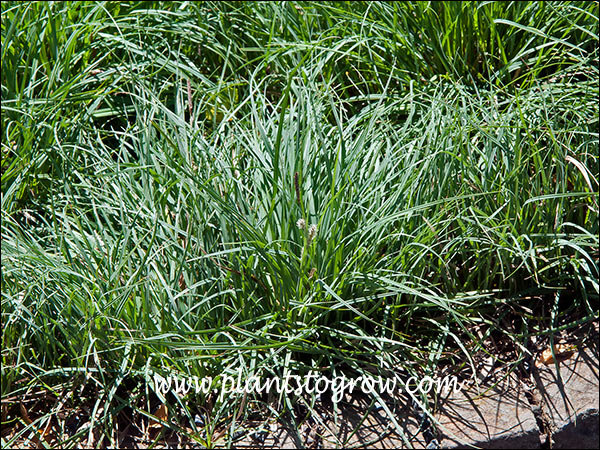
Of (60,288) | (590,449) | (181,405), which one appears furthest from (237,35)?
(590,449)

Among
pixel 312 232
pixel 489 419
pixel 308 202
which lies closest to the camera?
pixel 312 232

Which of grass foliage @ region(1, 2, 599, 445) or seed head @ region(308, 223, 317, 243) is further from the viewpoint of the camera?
grass foliage @ region(1, 2, 599, 445)

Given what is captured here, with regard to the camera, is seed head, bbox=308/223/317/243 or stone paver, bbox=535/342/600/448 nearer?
seed head, bbox=308/223/317/243

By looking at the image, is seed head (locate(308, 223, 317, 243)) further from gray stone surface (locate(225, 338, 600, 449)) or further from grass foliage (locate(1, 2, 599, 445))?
gray stone surface (locate(225, 338, 600, 449))

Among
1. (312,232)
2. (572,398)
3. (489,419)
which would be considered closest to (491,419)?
(489,419)

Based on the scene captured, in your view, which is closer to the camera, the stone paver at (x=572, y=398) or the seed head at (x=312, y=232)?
the seed head at (x=312, y=232)

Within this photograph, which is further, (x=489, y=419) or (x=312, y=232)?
(x=489, y=419)

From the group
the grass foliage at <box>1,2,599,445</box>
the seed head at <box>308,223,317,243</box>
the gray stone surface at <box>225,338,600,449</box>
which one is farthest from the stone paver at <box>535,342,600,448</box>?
the seed head at <box>308,223,317,243</box>

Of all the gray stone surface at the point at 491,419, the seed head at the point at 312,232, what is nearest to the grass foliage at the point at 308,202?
the seed head at the point at 312,232

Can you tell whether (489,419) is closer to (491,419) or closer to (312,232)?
(491,419)

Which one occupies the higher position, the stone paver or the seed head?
the seed head

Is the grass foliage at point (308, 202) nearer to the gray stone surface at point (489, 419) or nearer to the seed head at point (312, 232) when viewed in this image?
the seed head at point (312, 232)

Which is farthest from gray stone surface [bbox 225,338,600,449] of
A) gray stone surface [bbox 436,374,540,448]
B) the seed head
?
the seed head

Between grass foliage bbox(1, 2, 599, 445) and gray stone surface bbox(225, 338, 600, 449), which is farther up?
grass foliage bbox(1, 2, 599, 445)
